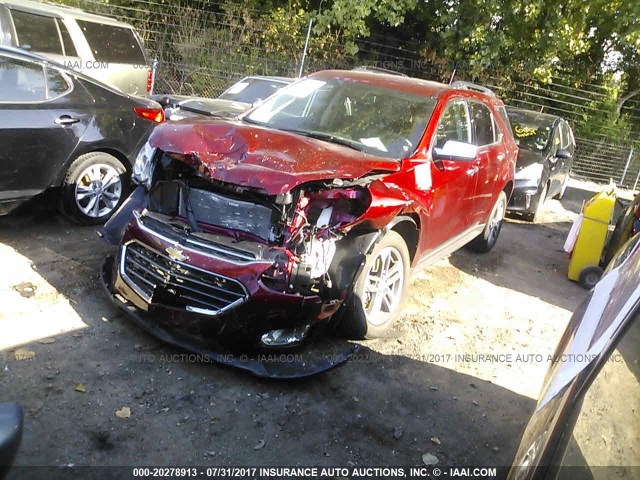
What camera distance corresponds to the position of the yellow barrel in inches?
255

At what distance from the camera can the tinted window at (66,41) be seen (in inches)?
323

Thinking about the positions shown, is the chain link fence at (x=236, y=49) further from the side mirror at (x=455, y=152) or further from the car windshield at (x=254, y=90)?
the side mirror at (x=455, y=152)

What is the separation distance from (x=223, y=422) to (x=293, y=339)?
0.70 metres

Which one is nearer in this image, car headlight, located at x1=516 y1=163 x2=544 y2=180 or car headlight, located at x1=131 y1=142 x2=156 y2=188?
car headlight, located at x1=131 y1=142 x2=156 y2=188

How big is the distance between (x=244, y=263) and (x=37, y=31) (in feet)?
21.2

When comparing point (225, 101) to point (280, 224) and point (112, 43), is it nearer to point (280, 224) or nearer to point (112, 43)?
point (112, 43)

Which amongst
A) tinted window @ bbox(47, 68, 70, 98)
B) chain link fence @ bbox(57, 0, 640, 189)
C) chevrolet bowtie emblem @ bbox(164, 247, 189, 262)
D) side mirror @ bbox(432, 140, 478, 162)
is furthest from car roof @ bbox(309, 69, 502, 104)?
chain link fence @ bbox(57, 0, 640, 189)

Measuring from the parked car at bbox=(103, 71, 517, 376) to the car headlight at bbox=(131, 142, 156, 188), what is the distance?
0.01 meters

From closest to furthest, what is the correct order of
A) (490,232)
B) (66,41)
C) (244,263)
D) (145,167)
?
(244,263), (145,167), (490,232), (66,41)

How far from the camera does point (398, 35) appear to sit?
1733 cm

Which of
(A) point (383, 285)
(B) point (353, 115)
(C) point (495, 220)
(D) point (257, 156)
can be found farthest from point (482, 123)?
(D) point (257, 156)

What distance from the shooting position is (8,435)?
5.13ft

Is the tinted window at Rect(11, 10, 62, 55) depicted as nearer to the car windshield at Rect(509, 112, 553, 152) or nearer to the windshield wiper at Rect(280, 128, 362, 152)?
the windshield wiper at Rect(280, 128, 362, 152)

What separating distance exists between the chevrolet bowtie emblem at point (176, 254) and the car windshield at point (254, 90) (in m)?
6.89
